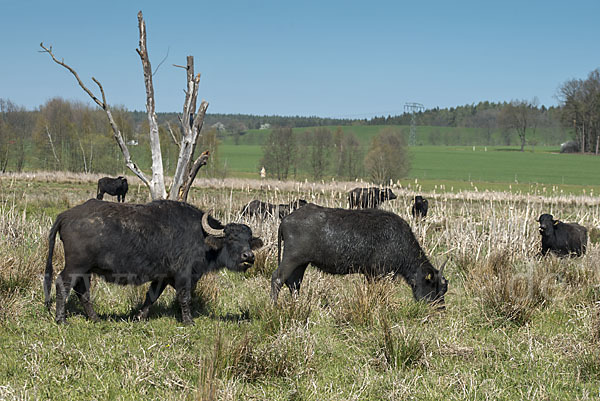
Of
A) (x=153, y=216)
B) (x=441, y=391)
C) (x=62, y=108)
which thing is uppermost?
(x=62, y=108)

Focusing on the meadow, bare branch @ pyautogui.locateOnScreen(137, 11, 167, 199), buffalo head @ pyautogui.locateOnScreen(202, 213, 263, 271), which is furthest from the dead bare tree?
buffalo head @ pyautogui.locateOnScreen(202, 213, 263, 271)

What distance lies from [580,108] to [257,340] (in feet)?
298

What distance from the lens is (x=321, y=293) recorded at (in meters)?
7.71

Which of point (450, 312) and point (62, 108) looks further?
point (62, 108)

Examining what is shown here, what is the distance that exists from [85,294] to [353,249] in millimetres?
3772

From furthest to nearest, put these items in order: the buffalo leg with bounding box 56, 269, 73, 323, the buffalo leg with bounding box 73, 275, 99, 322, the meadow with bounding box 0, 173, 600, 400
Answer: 1. the buffalo leg with bounding box 73, 275, 99, 322
2. the buffalo leg with bounding box 56, 269, 73, 323
3. the meadow with bounding box 0, 173, 600, 400

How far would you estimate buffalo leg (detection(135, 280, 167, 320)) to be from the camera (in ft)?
22.5

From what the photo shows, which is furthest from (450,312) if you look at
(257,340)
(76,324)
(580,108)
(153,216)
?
(580,108)

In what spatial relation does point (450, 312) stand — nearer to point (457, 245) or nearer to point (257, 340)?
point (257, 340)

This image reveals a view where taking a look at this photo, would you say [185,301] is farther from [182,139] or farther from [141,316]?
[182,139]

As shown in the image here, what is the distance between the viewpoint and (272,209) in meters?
14.1

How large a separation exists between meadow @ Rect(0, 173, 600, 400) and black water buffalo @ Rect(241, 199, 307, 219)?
4.52 m

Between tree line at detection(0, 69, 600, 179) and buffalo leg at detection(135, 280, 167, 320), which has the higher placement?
tree line at detection(0, 69, 600, 179)

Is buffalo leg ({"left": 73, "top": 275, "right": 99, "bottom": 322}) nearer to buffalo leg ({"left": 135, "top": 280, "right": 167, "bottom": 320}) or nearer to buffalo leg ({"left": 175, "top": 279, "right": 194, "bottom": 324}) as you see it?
buffalo leg ({"left": 135, "top": 280, "right": 167, "bottom": 320})
